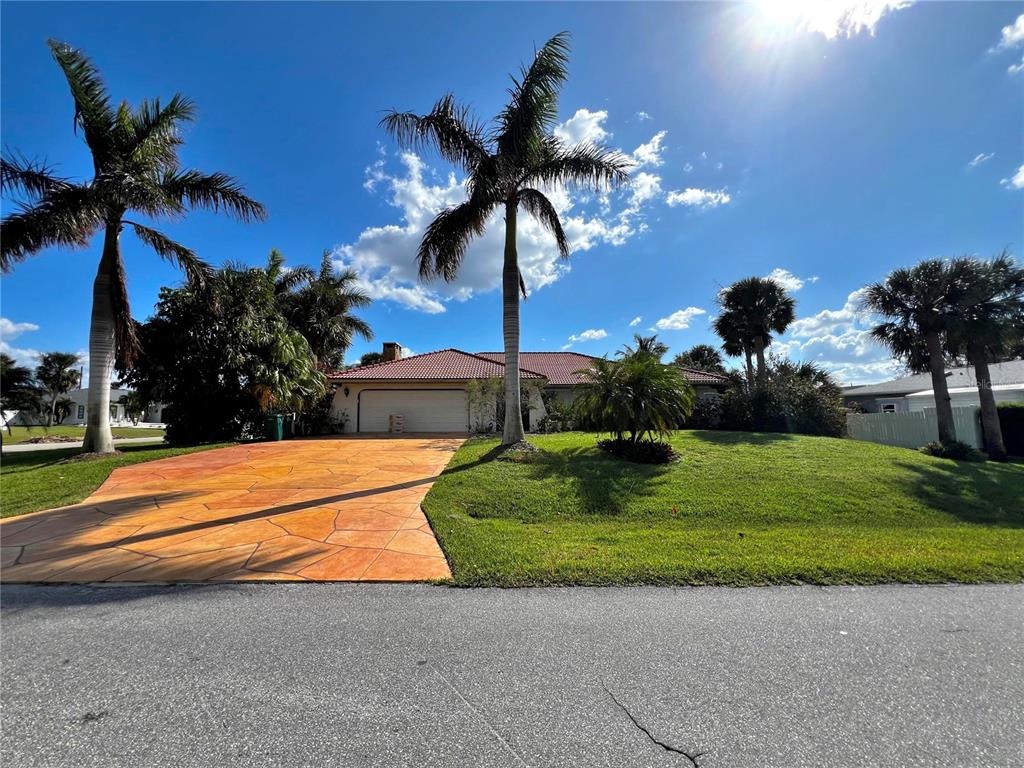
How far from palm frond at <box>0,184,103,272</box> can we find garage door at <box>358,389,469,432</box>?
11323 millimetres

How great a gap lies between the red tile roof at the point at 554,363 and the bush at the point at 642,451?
11.0m

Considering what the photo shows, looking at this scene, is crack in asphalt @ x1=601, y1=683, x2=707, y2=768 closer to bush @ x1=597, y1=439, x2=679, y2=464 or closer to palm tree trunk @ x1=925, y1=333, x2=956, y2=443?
bush @ x1=597, y1=439, x2=679, y2=464

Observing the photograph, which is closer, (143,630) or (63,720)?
(63,720)

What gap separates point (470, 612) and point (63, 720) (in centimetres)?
233

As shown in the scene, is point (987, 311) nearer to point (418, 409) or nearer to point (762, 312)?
point (762, 312)

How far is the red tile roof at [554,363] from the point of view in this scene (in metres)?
21.7

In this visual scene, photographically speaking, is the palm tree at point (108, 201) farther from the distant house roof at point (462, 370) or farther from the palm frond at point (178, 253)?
the distant house roof at point (462, 370)

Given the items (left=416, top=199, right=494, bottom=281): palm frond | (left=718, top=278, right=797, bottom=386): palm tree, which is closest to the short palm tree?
(left=416, top=199, right=494, bottom=281): palm frond

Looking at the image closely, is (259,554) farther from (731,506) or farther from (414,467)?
(731,506)

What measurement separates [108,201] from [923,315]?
24.8 m

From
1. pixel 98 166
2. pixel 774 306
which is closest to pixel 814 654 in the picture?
pixel 98 166

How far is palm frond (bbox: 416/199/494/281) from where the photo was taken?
10242 mm

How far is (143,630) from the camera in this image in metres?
3.09

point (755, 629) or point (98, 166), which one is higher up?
point (98, 166)
